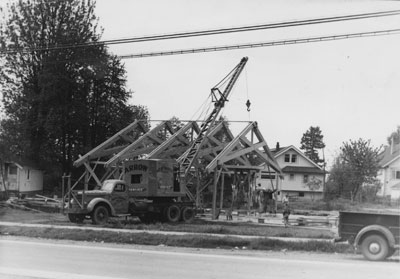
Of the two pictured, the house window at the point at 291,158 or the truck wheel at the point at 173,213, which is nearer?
the truck wheel at the point at 173,213

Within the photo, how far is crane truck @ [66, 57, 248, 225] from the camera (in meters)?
23.1

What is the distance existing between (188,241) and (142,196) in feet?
29.4

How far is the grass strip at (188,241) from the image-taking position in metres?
14.7

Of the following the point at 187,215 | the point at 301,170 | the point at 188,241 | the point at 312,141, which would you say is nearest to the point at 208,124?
the point at 187,215

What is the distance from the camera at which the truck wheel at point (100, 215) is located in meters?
22.6

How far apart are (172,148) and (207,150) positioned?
278 centimetres

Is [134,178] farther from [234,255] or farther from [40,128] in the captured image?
[40,128]

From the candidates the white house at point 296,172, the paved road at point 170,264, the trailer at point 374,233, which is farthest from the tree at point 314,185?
the trailer at point 374,233

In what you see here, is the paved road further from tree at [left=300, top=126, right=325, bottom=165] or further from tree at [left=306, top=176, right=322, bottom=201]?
tree at [left=300, top=126, right=325, bottom=165]

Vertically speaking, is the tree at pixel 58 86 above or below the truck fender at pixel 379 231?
above

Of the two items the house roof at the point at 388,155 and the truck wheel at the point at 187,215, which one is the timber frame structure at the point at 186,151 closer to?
the truck wheel at the point at 187,215

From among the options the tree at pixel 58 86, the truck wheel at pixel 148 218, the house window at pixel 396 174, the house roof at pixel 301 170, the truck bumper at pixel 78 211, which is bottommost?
the truck wheel at pixel 148 218

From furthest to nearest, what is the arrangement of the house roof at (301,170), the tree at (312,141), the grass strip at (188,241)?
the tree at (312,141)
the house roof at (301,170)
the grass strip at (188,241)

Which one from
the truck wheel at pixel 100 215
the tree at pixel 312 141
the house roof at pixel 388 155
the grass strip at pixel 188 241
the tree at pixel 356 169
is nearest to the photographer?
the grass strip at pixel 188 241
